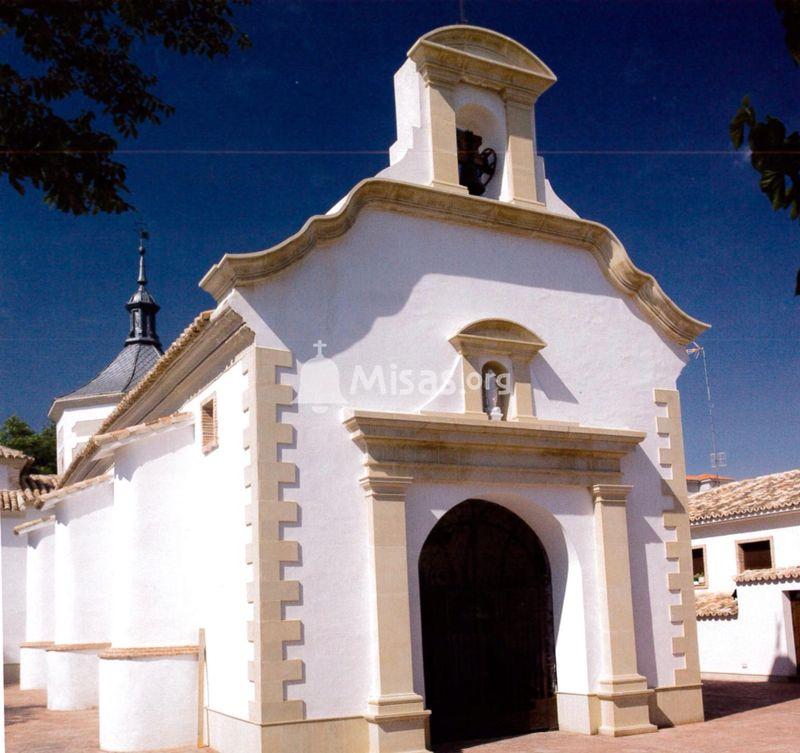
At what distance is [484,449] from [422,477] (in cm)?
94

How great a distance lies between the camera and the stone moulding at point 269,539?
32.0 feet

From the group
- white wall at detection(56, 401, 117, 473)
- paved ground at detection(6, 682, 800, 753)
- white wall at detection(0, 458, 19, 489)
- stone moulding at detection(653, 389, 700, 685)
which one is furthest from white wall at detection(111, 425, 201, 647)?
white wall at detection(56, 401, 117, 473)

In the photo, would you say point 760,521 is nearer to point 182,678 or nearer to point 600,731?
point 600,731

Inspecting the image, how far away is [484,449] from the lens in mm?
11461

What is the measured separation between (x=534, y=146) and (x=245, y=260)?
486 cm

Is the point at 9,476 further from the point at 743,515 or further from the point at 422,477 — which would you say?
the point at 743,515

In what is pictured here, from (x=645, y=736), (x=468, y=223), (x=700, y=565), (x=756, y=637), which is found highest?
(x=468, y=223)

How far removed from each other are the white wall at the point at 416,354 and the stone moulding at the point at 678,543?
123 millimetres

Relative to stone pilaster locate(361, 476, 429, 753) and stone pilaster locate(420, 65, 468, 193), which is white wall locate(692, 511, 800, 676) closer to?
stone pilaster locate(361, 476, 429, 753)

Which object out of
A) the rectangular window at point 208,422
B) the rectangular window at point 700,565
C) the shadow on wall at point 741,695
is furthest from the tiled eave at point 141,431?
the rectangular window at point 700,565

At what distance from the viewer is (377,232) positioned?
37.9 feet

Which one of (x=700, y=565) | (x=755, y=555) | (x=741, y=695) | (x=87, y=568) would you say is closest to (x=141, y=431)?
(x=87, y=568)

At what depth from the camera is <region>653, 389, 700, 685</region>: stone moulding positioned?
1255 centimetres

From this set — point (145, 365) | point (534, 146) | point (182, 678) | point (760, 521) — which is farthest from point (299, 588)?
point (145, 365)
